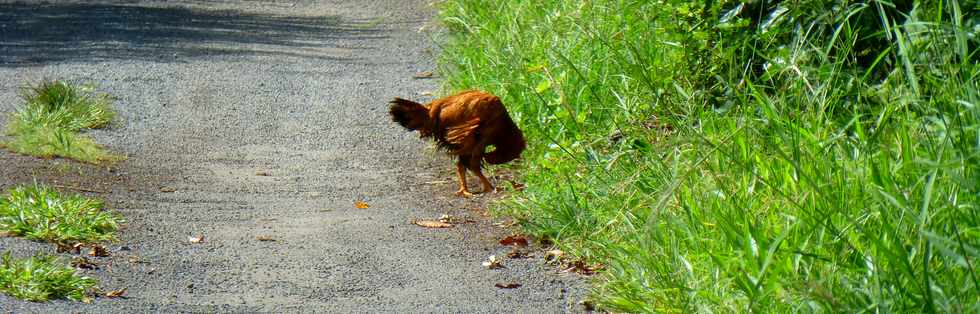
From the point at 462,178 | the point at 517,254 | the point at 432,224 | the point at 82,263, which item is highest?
the point at 82,263

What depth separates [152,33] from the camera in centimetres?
1273

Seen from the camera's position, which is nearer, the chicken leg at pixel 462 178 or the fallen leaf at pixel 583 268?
the fallen leaf at pixel 583 268

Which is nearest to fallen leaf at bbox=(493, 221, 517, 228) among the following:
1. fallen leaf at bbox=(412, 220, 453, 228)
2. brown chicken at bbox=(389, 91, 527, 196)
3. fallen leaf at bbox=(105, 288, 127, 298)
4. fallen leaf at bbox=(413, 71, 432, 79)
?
fallen leaf at bbox=(412, 220, 453, 228)

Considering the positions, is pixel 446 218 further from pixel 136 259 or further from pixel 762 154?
pixel 762 154

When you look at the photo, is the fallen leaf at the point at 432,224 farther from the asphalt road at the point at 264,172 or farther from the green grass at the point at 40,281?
the green grass at the point at 40,281

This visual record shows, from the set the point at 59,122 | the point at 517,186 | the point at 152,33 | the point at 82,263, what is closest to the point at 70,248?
the point at 82,263

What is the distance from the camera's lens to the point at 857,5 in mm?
5520

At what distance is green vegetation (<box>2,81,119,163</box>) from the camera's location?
290 inches

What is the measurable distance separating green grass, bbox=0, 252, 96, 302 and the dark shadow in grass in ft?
21.4

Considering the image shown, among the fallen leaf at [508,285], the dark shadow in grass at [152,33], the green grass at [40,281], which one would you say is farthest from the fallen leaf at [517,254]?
the dark shadow in grass at [152,33]

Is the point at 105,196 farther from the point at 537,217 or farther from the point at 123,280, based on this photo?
the point at 537,217

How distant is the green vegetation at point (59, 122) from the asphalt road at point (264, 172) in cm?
14

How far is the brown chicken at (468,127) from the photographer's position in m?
6.62

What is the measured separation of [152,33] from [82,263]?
803 cm
